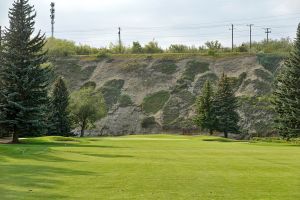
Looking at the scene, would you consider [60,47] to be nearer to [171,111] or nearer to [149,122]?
[149,122]

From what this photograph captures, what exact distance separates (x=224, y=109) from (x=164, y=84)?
2908cm

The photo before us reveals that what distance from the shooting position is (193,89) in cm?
9106

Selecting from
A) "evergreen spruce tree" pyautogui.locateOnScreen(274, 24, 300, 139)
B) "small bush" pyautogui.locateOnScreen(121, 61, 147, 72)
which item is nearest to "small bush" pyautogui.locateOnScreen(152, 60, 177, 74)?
"small bush" pyautogui.locateOnScreen(121, 61, 147, 72)

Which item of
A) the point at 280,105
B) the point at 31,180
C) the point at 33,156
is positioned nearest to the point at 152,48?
the point at 280,105

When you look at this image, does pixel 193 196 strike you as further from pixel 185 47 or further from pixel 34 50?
pixel 185 47

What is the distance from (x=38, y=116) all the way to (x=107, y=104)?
165 feet

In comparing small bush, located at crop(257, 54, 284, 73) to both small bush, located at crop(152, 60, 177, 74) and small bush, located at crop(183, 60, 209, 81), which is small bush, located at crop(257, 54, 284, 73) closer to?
small bush, located at crop(183, 60, 209, 81)

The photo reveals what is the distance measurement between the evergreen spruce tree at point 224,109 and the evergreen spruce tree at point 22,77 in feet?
105

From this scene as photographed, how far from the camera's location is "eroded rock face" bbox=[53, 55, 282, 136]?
8412 centimetres

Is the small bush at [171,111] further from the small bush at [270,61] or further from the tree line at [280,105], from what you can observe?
the small bush at [270,61]

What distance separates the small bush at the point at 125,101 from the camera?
3524 inches

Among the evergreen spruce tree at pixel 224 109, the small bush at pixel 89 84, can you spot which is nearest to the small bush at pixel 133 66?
the small bush at pixel 89 84

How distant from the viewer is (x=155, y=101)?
296 feet

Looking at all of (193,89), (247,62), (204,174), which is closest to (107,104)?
(193,89)
